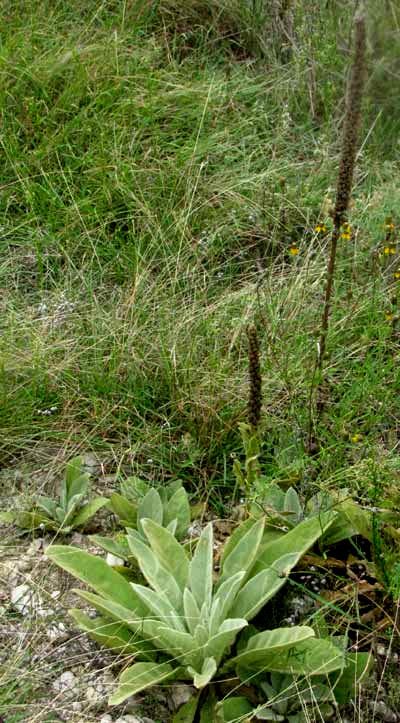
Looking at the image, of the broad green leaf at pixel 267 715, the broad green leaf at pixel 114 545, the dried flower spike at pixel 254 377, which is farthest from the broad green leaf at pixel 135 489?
the broad green leaf at pixel 267 715

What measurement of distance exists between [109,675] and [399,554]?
794 millimetres

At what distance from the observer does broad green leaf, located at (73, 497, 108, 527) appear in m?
2.50

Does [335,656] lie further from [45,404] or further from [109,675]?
[45,404]

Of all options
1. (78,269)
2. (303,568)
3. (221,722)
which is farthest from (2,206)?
(221,722)

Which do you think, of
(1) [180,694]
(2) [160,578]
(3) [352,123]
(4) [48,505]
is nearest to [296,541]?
(2) [160,578]

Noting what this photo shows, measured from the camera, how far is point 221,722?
6.48 ft

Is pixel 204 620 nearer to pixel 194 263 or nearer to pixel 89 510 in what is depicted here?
pixel 89 510

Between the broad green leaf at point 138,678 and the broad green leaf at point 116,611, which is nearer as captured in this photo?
the broad green leaf at point 138,678

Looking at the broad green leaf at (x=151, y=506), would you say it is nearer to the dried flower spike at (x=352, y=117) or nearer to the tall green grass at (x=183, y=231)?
the tall green grass at (x=183, y=231)

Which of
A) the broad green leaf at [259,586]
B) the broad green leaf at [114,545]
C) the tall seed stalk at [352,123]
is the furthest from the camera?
the broad green leaf at [114,545]

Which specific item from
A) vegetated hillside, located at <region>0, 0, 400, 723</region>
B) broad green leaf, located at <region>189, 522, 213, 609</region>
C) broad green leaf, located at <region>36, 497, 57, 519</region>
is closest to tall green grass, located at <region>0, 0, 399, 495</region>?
vegetated hillside, located at <region>0, 0, 400, 723</region>

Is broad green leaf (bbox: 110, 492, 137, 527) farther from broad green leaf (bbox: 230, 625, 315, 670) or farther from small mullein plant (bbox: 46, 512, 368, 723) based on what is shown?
broad green leaf (bbox: 230, 625, 315, 670)

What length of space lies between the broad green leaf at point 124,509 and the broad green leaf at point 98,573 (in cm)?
29

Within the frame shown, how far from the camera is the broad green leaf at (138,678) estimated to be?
6.36 feet
